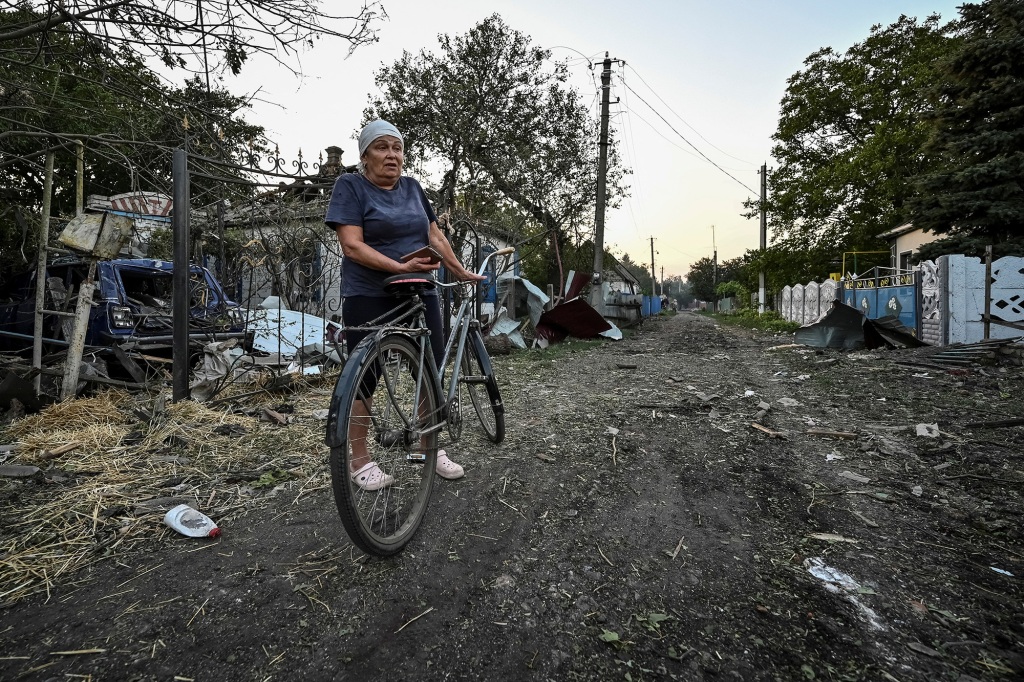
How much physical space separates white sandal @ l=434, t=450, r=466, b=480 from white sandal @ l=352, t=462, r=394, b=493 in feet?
2.21

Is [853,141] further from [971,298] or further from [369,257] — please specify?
[369,257]

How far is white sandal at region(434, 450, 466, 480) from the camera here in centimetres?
283

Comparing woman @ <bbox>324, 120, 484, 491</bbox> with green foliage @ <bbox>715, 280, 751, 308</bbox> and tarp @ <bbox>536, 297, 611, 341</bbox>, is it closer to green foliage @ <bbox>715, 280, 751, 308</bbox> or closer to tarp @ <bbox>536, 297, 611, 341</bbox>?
tarp @ <bbox>536, 297, 611, 341</bbox>

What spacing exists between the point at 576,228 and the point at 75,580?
18.4 m

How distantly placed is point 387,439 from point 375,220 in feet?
3.43

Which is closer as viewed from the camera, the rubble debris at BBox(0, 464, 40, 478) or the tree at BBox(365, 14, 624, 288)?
the rubble debris at BBox(0, 464, 40, 478)

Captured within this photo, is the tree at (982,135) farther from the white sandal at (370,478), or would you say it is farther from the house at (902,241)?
the white sandal at (370,478)

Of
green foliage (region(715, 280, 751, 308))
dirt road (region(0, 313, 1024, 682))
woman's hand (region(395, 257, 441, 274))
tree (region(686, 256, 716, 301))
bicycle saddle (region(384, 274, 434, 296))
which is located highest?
tree (region(686, 256, 716, 301))

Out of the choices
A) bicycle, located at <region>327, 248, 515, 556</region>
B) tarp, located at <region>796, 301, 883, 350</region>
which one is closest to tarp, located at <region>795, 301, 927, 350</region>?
tarp, located at <region>796, 301, 883, 350</region>

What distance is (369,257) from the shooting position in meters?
2.21

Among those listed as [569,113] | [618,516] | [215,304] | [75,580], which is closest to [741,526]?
[618,516]

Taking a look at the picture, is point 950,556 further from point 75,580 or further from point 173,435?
point 173,435

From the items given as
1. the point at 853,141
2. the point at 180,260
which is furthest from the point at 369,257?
the point at 853,141

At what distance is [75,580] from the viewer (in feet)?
6.13
